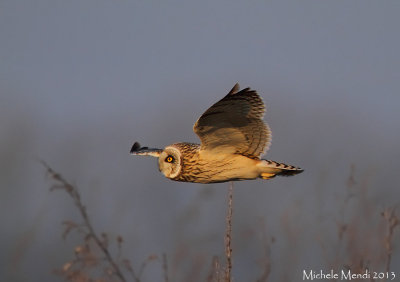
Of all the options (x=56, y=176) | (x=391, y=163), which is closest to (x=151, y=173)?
(x=391, y=163)

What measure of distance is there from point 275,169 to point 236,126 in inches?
20.5

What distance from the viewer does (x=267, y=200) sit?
80.6 ft

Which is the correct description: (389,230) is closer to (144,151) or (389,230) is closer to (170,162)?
(170,162)

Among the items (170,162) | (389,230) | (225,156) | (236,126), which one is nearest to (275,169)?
(225,156)

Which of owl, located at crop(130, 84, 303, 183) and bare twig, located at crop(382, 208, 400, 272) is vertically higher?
owl, located at crop(130, 84, 303, 183)

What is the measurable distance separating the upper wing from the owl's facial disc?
22 centimetres

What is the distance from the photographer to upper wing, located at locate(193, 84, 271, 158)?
438cm

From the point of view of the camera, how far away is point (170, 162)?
200 inches

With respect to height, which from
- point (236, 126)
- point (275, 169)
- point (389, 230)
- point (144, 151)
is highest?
point (236, 126)

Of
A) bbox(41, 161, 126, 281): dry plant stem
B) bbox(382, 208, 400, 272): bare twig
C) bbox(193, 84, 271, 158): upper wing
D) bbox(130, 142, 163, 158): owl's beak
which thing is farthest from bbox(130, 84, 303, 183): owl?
bbox(41, 161, 126, 281): dry plant stem

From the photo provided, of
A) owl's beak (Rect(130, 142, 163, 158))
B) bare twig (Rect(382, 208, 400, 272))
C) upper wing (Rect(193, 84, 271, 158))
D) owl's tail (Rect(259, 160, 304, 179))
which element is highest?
upper wing (Rect(193, 84, 271, 158))

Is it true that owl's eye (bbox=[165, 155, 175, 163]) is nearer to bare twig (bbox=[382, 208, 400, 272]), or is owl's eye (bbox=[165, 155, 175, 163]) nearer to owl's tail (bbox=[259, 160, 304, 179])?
owl's tail (bbox=[259, 160, 304, 179])

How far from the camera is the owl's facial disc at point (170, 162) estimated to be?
5.01 metres

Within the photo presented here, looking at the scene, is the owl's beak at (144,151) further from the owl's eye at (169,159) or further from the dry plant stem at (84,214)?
the dry plant stem at (84,214)
